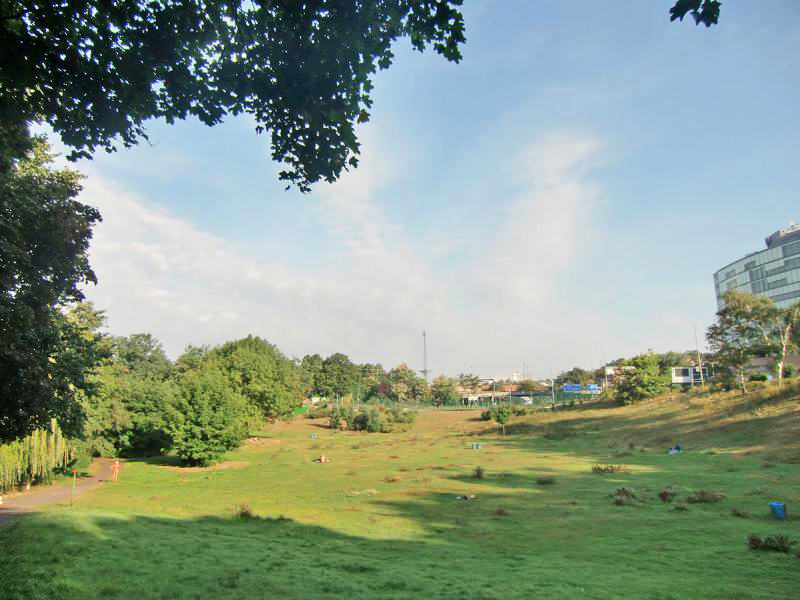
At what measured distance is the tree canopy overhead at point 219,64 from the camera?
20.6 ft

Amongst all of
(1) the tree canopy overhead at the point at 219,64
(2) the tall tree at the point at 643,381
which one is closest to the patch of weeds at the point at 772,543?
(1) the tree canopy overhead at the point at 219,64

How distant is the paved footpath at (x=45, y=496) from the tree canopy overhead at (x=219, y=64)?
2240 cm

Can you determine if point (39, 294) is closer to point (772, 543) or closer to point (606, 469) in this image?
point (772, 543)

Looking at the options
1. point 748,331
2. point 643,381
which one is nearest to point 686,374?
point 643,381

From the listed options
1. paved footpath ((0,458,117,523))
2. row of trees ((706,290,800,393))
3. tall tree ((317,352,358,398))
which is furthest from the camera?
tall tree ((317,352,358,398))

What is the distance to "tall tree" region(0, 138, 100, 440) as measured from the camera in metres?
11.5

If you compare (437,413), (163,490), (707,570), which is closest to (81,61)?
(707,570)

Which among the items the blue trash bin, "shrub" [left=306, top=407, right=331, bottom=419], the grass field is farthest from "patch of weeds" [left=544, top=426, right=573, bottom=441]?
"shrub" [left=306, top=407, right=331, bottom=419]

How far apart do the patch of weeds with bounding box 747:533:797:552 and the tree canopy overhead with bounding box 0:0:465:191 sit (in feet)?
52.3

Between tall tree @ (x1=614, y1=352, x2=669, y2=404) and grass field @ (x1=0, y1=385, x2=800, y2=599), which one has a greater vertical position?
tall tree @ (x1=614, y1=352, x2=669, y2=404)

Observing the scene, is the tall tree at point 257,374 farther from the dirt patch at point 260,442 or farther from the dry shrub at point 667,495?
the dry shrub at point 667,495

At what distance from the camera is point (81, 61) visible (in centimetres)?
653

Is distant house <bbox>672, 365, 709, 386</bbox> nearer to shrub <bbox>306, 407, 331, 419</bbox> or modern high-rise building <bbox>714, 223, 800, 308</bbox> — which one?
modern high-rise building <bbox>714, 223, 800, 308</bbox>

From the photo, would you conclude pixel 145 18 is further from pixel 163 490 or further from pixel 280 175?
pixel 163 490
